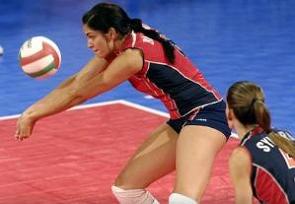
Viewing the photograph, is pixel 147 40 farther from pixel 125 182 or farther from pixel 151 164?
pixel 125 182

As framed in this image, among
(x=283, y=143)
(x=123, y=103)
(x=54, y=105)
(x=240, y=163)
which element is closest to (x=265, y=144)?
(x=283, y=143)

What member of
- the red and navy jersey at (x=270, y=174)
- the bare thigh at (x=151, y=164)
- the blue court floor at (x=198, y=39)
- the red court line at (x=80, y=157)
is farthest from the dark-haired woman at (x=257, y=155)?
the blue court floor at (x=198, y=39)

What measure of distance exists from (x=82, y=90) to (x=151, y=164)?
827 millimetres

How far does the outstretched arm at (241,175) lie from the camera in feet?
18.1

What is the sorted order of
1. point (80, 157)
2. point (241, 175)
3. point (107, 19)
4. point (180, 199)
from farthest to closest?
point (80, 157) → point (107, 19) → point (180, 199) → point (241, 175)

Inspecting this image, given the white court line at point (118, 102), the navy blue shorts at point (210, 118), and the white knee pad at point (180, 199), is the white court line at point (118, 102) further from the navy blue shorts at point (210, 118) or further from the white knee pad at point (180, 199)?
the white knee pad at point (180, 199)

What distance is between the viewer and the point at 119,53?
711cm

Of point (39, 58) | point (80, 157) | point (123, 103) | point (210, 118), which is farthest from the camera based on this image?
point (123, 103)

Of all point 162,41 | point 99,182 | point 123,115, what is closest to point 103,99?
point 123,115

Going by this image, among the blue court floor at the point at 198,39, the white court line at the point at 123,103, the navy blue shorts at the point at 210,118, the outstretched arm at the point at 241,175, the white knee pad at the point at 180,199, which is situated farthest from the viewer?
the blue court floor at the point at 198,39

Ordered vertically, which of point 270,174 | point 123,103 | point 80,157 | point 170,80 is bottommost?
point 270,174

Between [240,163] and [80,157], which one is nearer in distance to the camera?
[240,163]

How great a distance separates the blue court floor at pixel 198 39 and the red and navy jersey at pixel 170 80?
4.30 meters

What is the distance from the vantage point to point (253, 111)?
19.3 feet
